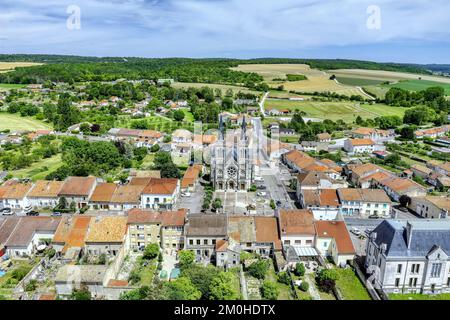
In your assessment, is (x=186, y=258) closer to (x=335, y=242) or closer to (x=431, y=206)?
(x=335, y=242)

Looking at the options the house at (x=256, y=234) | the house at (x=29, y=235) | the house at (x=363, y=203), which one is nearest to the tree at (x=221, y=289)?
the house at (x=256, y=234)

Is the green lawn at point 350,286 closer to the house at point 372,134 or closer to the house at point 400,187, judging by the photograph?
the house at point 400,187

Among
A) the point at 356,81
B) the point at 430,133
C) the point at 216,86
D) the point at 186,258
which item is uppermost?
the point at 356,81

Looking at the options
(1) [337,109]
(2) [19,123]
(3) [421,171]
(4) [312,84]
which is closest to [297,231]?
(3) [421,171]

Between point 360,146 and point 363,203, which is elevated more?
point 360,146

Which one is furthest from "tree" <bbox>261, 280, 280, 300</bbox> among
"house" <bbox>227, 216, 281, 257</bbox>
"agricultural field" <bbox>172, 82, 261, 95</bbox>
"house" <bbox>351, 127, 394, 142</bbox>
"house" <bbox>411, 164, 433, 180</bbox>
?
"agricultural field" <bbox>172, 82, 261, 95</bbox>
